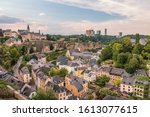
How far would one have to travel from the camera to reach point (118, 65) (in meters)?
8.42

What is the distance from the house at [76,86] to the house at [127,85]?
0.84m

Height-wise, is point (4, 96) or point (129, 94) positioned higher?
point (4, 96)

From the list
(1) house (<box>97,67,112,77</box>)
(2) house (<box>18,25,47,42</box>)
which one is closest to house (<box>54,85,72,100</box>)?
(1) house (<box>97,67,112,77</box>)

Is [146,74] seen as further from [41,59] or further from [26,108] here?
[26,108]

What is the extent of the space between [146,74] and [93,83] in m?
1.48

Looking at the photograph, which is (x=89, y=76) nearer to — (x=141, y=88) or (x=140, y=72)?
(x=140, y=72)

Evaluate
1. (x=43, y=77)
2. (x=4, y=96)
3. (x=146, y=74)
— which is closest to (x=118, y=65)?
(x=146, y=74)

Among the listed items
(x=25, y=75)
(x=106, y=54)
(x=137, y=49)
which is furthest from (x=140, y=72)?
(x=25, y=75)

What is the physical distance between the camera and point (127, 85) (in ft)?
21.5

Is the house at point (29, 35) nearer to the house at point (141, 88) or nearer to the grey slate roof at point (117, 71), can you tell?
the grey slate roof at point (117, 71)

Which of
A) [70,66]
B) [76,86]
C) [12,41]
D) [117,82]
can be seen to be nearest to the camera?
[76,86]

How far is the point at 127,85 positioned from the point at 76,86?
122cm

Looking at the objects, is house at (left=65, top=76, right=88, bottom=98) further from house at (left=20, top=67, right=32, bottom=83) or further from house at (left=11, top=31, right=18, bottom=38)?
house at (left=11, top=31, right=18, bottom=38)

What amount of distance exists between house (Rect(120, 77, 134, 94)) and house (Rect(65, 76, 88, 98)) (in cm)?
84
